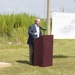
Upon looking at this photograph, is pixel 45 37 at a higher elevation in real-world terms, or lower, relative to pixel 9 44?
higher

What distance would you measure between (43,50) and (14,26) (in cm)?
1395

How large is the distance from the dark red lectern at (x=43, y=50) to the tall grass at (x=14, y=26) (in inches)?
451

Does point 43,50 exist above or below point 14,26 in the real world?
above

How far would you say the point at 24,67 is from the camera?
13227 millimetres

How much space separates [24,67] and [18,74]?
140 centimetres

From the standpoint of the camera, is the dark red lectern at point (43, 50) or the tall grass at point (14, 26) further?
the tall grass at point (14, 26)

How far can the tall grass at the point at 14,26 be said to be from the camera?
2544 cm

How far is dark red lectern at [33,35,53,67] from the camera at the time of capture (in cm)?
1335

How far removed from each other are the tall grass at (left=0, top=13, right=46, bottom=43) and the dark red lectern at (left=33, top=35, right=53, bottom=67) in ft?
37.5

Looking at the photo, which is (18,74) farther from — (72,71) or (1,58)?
(1,58)

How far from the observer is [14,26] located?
2712cm

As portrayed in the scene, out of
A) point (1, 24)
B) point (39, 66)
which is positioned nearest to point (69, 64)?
point (39, 66)

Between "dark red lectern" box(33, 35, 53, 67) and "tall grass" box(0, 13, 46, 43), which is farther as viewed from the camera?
"tall grass" box(0, 13, 46, 43)

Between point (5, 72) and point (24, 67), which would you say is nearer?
point (5, 72)
